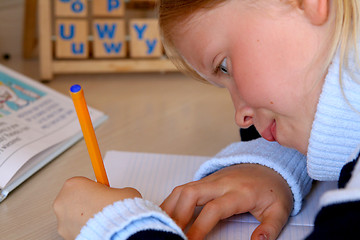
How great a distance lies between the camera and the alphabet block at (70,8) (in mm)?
1035

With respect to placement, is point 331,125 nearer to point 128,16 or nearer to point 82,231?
A: point 82,231

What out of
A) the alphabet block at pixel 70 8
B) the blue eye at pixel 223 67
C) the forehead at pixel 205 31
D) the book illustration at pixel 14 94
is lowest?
the book illustration at pixel 14 94

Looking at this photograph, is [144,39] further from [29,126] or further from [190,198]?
[190,198]

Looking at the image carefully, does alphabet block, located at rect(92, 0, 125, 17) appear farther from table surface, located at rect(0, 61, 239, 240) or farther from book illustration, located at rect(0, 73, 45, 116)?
book illustration, located at rect(0, 73, 45, 116)

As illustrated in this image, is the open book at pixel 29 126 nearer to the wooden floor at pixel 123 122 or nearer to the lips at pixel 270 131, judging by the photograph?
the wooden floor at pixel 123 122

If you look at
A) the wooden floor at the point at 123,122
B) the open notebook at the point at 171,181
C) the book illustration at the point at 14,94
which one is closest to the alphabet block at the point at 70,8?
the wooden floor at the point at 123,122

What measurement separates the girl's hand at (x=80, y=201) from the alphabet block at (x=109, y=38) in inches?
23.1

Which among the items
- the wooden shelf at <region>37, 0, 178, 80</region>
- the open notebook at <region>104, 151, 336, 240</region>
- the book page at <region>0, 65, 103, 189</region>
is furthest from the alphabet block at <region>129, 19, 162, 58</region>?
the open notebook at <region>104, 151, 336, 240</region>

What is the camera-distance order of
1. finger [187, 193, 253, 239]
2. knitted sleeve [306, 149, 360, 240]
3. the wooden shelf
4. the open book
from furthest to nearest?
the wooden shelf, the open book, finger [187, 193, 253, 239], knitted sleeve [306, 149, 360, 240]

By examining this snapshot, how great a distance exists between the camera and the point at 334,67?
1.58 ft

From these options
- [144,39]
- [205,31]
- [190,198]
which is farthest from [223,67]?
[144,39]

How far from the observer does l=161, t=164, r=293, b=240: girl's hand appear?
0.51 metres

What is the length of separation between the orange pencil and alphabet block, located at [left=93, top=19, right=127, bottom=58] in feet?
1.91

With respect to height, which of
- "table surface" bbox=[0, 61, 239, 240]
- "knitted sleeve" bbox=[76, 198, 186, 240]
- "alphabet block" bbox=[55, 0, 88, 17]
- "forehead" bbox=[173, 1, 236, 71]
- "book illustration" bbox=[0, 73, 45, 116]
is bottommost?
"table surface" bbox=[0, 61, 239, 240]
